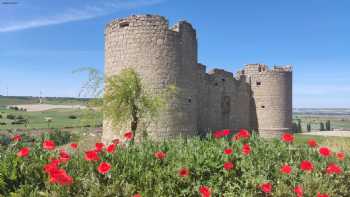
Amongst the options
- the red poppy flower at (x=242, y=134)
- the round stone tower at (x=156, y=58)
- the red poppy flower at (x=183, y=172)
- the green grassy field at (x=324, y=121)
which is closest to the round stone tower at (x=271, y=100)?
the round stone tower at (x=156, y=58)

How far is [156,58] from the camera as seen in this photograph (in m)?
15.2

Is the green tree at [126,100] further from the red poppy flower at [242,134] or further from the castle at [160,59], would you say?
the red poppy flower at [242,134]

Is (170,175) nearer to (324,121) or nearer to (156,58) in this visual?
(156,58)

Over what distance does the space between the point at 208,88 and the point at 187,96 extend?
6407 mm

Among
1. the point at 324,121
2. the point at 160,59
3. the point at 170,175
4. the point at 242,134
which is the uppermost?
the point at 160,59

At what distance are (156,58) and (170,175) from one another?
393 inches

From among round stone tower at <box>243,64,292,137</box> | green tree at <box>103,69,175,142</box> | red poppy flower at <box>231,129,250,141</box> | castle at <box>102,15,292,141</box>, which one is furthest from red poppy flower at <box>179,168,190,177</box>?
round stone tower at <box>243,64,292,137</box>

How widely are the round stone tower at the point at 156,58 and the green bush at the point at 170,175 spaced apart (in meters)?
8.52

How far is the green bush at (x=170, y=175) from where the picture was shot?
208 inches

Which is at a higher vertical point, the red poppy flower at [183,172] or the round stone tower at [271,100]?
the round stone tower at [271,100]

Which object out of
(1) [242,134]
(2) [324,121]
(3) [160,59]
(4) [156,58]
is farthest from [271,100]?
(2) [324,121]

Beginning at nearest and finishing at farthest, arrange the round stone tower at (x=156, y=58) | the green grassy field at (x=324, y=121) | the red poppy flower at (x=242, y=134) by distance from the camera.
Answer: the red poppy flower at (x=242, y=134)
the round stone tower at (x=156, y=58)
the green grassy field at (x=324, y=121)

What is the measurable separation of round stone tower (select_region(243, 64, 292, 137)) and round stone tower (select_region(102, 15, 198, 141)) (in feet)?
35.6

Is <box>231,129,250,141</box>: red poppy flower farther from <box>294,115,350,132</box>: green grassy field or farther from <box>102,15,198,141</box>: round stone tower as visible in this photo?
<box>294,115,350,132</box>: green grassy field
